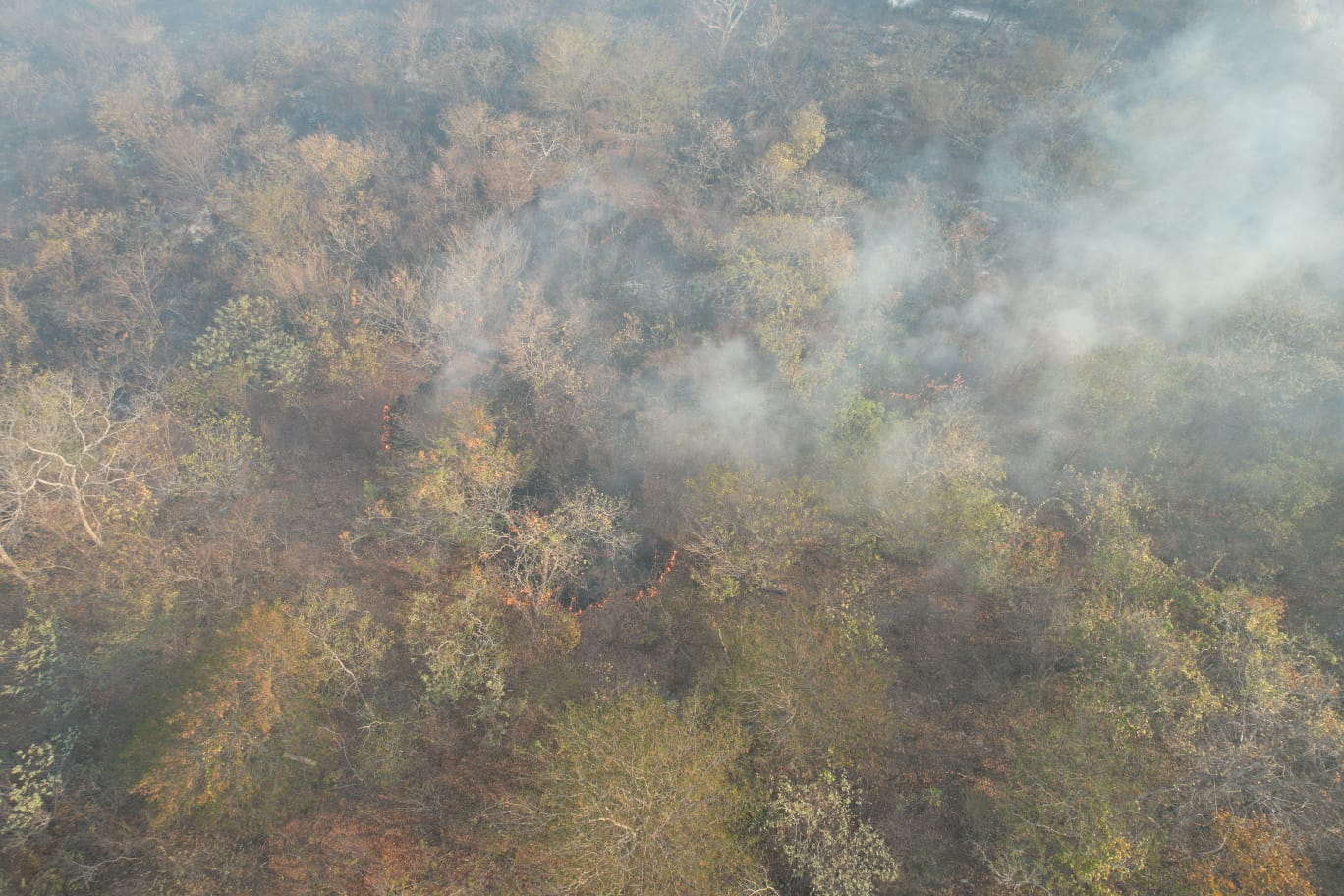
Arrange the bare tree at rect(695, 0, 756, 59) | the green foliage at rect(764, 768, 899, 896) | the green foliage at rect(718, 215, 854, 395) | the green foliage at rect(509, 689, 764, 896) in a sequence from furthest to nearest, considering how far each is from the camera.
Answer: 1. the bare tree at rect(695, 0, 756, 59)
2. the green foliage at rect(718, 215, 854, 395)
3. the green foliage at rect(764, 768, 899, 896)
4. the green foliage at rect(509, 689, 764, 896)

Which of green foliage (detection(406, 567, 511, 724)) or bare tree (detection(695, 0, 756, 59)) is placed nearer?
green foliage (detection(406, 567, 511, 724))

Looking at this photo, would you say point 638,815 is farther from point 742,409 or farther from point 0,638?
point 0,638

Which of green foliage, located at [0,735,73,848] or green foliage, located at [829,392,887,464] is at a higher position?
green foliage, located at [829,392,887,464]

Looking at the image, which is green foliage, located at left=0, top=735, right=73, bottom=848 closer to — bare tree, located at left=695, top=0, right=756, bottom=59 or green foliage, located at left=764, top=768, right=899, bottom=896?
green foliage, located at left=764, top=768, right=899, bottom=896

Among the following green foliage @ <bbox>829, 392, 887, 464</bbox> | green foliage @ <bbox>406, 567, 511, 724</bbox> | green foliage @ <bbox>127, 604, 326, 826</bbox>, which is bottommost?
green foliage @ <bbox>127, 604, 326, 826</bbox>

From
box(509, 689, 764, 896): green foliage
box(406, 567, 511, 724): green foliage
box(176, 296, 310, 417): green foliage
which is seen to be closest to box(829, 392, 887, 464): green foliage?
box(509, 689, 764, 896): green foliage

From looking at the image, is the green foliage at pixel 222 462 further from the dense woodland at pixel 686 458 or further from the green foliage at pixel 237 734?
the green foliage at pixel 237 734

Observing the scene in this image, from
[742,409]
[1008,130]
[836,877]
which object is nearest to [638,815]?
[836,877]

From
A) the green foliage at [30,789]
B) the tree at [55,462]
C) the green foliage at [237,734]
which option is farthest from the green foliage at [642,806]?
the tree at [55,462]
